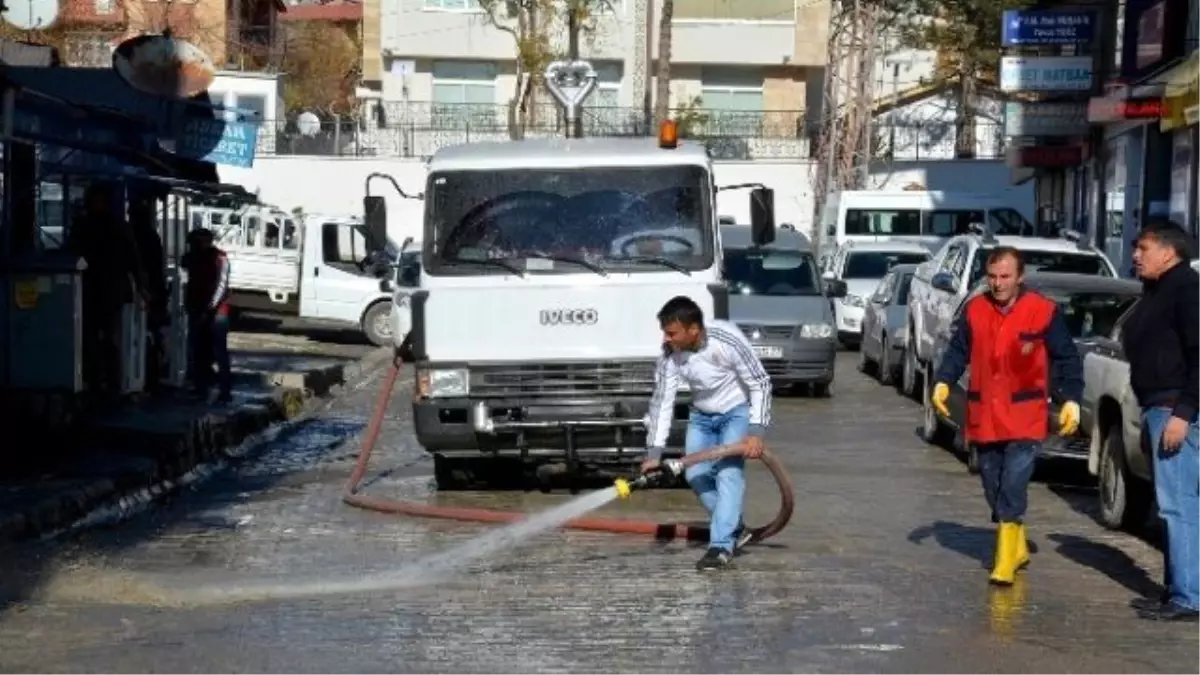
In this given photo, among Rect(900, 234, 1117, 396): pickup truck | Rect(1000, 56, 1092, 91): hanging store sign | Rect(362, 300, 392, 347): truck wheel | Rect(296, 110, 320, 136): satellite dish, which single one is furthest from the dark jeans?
Rect(296, 110, 320, 136): satellite dish

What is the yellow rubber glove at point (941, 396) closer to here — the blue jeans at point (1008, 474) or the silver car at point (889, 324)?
the blue jeans at point (1008, 474)

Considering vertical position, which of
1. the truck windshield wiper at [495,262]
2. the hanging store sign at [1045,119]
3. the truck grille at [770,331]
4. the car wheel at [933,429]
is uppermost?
the hanging store sign at [1045,119]

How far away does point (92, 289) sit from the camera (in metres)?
18.9

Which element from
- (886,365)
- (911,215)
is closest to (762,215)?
(886,365)

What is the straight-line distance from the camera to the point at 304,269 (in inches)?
1368

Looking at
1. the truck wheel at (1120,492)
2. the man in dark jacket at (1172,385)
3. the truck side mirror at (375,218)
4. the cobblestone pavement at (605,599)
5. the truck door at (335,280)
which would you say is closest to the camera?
the cobblestone pavement at (605,599)

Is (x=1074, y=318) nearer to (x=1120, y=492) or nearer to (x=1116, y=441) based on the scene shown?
(x=1116, y=441)

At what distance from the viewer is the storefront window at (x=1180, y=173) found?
30375 mm

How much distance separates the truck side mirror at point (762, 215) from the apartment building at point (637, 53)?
134 feet

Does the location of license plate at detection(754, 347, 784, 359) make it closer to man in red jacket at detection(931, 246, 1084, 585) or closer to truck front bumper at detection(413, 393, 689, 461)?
truck front bumper at detection(413, 393, 689, 461)

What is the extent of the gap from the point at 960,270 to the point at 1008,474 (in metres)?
10.9

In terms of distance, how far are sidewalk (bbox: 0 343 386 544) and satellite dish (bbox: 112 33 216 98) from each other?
10.1 ft

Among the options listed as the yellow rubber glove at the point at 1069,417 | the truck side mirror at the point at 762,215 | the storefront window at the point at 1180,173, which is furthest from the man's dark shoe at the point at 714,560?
the storefront window at the point at 1180,173

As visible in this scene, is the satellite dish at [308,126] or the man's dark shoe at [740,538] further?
the satellite dish at [308,126]
